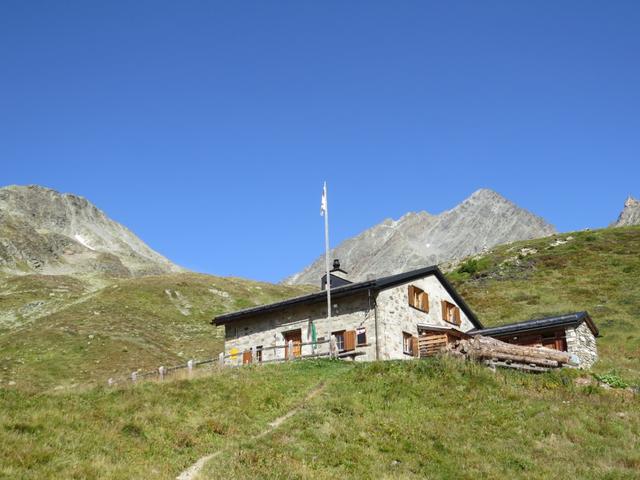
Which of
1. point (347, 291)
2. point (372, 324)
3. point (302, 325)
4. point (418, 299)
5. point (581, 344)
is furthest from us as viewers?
point (581, 344)

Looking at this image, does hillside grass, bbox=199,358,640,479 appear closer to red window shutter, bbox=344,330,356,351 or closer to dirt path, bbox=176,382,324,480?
dirt path, bbox=176,382,324,480

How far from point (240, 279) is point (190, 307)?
→ 23.6 m

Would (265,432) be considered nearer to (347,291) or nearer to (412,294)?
(347,291)

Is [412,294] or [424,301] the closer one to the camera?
[412,294]

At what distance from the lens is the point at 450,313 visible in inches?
1758

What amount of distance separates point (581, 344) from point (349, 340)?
604 inches

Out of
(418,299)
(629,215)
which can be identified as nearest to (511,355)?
(418,299)

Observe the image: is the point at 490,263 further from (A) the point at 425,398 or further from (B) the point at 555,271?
(A) the point at 425,398

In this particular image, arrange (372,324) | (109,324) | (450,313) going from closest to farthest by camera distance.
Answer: (372,324) < (450,313) < (109,324)

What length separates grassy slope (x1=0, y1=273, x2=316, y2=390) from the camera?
50406 mm

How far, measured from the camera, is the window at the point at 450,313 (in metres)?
43.5

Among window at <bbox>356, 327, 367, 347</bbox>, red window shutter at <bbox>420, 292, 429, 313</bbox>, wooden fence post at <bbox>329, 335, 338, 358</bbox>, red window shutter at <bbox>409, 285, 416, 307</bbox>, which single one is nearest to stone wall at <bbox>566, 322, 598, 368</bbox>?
red window shutter at <bbox>420, 292, 429, 313</bbox>

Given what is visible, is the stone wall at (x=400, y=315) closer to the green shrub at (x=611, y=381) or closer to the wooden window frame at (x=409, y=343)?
the wooden window frame at (x=409, y=343)

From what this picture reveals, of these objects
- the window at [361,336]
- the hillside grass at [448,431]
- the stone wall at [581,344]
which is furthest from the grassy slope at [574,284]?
the hillside grass at [448,431]
